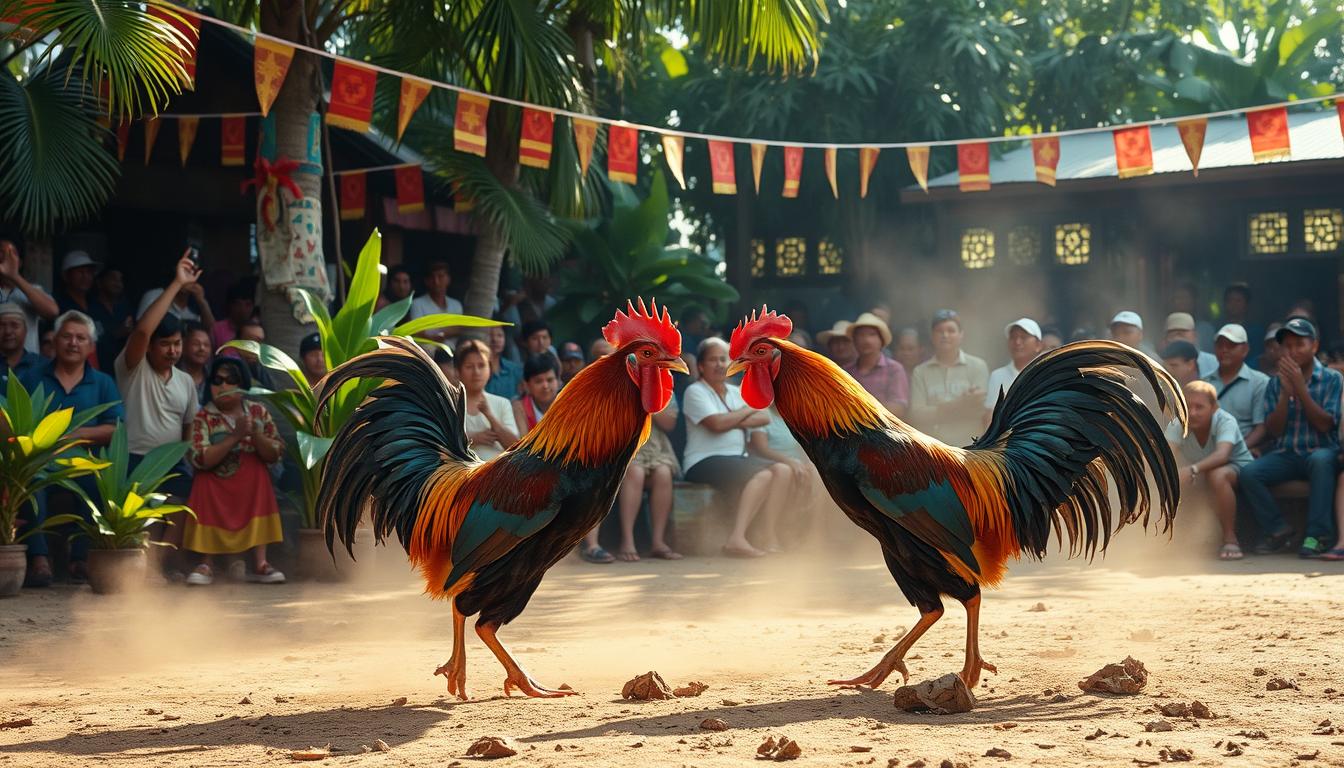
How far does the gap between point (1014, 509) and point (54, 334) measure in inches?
266

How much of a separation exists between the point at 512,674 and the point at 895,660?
152 centimetres

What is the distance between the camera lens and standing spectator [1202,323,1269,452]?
35.8ft

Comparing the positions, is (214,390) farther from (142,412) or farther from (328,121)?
(328,121)

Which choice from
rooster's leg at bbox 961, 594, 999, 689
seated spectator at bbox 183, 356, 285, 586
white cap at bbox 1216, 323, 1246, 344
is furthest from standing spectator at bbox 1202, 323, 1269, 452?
seated spectator at bbox 183, 356, 285, 586

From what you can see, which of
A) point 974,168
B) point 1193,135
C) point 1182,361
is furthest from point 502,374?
point 1193,135

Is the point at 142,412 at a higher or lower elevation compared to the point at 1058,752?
higher

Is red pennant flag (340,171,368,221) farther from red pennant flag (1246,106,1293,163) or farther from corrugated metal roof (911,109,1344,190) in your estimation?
red pennant flag (1246,106,1293,163)

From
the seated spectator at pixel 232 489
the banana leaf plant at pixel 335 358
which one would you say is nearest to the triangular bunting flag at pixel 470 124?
the banana leaf plant at pixel 335 358

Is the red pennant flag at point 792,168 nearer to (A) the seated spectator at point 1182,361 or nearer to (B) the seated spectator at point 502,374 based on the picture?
(B) the seated spectator at point 502,374

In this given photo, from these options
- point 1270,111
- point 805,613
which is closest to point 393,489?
point 805,613

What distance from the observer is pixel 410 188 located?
14.9 meters

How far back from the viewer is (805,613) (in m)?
7.84

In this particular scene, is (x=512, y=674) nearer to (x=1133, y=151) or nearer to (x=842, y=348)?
(x=842, y=348)

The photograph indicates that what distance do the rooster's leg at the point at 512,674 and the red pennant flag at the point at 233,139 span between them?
30.1ft
